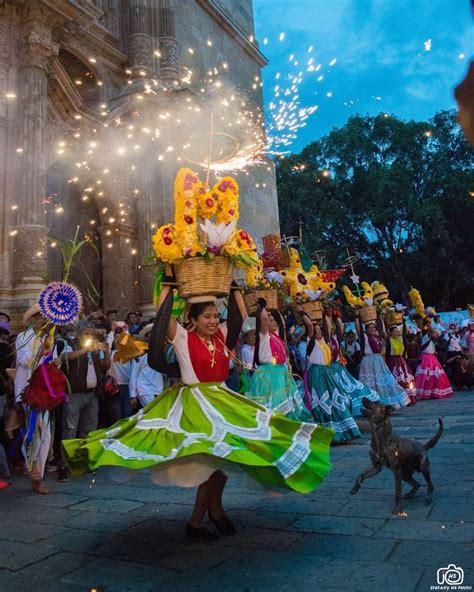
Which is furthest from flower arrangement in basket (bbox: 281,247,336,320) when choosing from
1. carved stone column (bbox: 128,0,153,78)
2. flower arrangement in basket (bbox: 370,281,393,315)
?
carved stone column (bbox: 128,0,153,78)

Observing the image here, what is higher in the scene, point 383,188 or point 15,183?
point 383,188

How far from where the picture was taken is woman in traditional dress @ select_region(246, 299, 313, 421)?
21.3 feet

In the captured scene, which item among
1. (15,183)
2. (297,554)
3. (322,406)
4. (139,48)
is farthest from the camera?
(139,48)

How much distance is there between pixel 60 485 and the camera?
18.4 feet

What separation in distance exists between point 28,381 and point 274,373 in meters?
3.06

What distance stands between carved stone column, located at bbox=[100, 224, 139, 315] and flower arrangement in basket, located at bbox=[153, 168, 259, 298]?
28.6 ft

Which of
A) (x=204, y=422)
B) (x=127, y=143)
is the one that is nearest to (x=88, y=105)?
(x=127, y=143)

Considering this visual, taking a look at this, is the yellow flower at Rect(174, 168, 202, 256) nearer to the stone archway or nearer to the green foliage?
the stone archway

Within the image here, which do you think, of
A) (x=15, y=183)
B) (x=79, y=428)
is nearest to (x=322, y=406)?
(x=79, y=428)

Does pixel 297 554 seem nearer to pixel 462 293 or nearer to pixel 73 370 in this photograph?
pixel 73 370

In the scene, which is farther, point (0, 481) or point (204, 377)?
point (0, 481)

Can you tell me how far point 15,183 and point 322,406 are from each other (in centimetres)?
720

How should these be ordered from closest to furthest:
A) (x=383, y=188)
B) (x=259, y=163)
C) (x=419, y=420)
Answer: (x=419, y=420) < (x=259, y=163) < (x=383, y=188)

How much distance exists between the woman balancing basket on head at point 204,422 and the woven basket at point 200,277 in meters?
0.02
